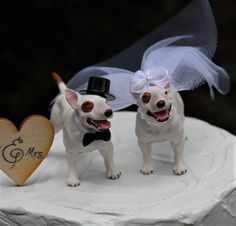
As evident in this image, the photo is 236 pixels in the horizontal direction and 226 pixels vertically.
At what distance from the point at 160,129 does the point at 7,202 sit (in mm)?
437

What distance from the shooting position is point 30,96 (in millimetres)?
2516

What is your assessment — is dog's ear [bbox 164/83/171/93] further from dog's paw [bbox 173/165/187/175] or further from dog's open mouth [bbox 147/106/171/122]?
dog's paw [bbox 173/165/187/175]

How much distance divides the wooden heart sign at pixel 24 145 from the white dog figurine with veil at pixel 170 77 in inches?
8.3

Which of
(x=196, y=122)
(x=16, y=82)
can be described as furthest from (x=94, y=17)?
(x=196, y=122)

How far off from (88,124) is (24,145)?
0.19 meters

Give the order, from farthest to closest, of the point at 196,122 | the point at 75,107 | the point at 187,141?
the point at 196,122
the point at 187,141
the point at 75,107

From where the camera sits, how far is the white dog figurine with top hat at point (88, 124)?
1432 mm

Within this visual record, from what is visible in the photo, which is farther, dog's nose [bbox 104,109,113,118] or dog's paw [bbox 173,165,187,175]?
dog's paw [bbox 173,165,187,175]

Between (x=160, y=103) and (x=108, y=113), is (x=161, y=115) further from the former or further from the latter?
(x=108, y=113)

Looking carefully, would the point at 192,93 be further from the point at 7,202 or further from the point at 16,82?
the point at 7,202

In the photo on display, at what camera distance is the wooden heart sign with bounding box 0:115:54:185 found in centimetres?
151

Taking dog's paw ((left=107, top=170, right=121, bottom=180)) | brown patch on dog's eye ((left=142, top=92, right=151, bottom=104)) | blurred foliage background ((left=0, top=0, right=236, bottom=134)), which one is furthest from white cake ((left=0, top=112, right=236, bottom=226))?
blurred foliage background ((left=0, top=0, right=236, bottom=134))

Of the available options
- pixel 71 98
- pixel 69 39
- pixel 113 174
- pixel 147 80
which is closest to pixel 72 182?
pixel 113 174

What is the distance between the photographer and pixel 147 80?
150 centimetres
